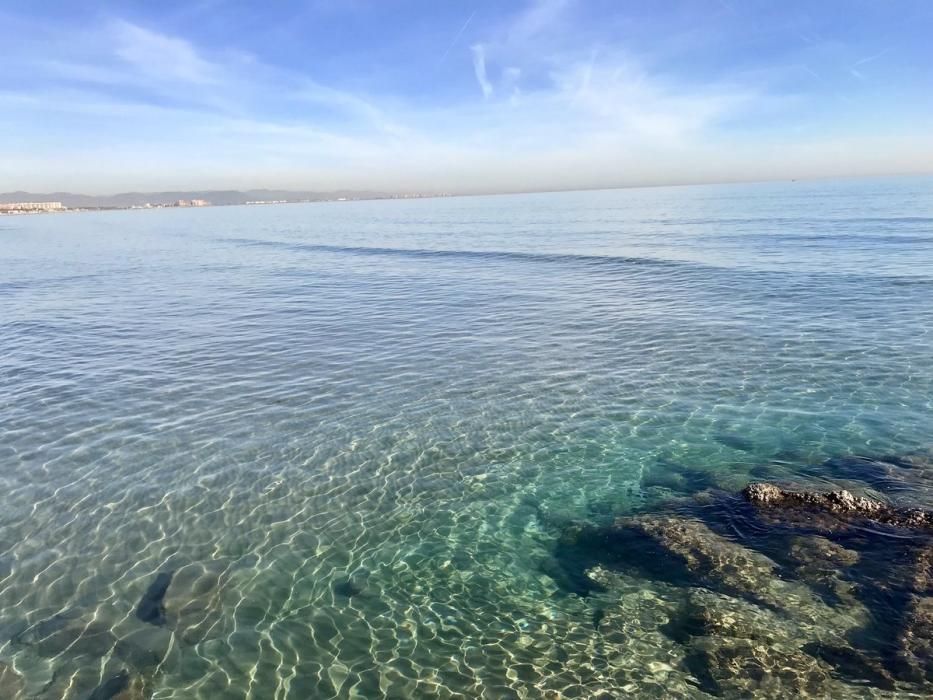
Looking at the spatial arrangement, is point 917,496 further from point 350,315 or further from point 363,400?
point 350,315

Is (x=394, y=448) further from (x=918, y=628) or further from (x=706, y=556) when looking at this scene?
(x=918, y=628)

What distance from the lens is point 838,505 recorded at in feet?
45.2

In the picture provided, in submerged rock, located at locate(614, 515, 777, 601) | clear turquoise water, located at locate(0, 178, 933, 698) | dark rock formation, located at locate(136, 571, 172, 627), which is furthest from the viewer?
submerged rock, located at locate(614, 515, 777, 601)

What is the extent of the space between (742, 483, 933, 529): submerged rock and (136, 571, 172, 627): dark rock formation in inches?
531

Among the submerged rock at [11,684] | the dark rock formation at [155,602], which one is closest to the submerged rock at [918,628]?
the dark rock formation at [155,602]

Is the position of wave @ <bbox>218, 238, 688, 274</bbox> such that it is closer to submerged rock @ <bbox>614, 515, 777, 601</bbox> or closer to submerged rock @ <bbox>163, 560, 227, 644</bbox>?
submerged rock @ <bbox>614, 515, 777, 601</bbox>

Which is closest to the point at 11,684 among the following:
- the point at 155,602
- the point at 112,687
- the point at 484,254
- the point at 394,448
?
the point at 112,687

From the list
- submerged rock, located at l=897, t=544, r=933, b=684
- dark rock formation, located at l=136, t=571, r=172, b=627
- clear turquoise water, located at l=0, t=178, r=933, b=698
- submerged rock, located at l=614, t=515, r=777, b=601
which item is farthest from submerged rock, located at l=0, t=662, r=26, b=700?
submerged rock, located at l=897, t=544, r=933, b=684

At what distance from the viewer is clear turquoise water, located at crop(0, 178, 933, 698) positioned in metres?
10.6

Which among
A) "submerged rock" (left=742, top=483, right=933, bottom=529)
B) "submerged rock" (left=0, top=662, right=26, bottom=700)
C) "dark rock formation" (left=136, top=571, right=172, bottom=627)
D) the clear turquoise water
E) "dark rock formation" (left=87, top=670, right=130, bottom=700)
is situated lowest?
the clear turquoise water

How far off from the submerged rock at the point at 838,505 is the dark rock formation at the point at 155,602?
1348cm

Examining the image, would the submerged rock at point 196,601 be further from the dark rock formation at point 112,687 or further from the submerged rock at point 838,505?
the submerged rock at point 838,505

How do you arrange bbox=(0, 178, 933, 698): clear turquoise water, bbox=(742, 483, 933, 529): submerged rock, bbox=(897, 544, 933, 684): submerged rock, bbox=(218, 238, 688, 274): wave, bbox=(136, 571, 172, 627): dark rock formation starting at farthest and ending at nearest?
bbox=(218, 238, 688, 274): wave, bbox=(742, 483, 933, 529): submerged rock, bbox=(136, 571, 172, 627): dark rock formation, bbox=(0, 178, 933, 698): clear turquoise water, bbox=(897, 544, 933, 684): submerged rock

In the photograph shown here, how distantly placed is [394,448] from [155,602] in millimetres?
7837
